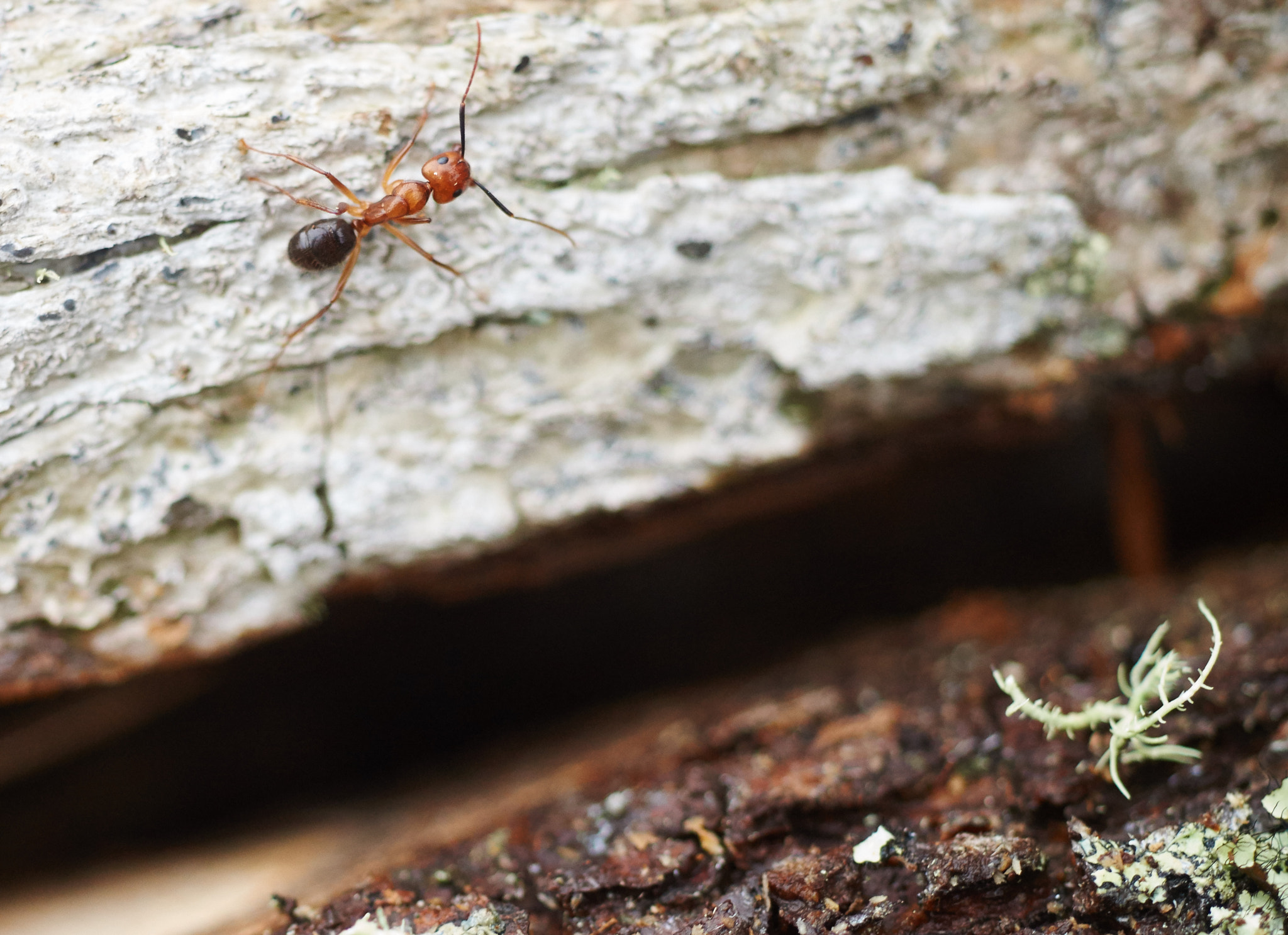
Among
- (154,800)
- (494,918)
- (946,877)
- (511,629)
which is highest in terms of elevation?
(511,629)

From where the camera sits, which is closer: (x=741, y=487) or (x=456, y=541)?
(x=456, y=541)

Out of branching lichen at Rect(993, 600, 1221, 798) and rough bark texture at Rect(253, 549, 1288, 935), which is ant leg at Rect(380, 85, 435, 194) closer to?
rough bark texture at Rect(253, 549, 1288, 935)

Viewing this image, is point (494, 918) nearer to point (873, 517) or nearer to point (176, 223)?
point (176, 223)

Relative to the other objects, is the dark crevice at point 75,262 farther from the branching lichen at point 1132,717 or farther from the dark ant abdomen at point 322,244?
the branching lichen at point 1132,717

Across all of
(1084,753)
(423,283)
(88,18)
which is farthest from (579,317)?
(1084,753)

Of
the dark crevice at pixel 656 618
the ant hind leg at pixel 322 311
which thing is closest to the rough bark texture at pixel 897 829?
the dark crevice at pixel 656 618

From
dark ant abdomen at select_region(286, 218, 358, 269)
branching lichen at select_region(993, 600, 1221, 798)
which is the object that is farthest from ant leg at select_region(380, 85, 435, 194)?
branching lichen at select_region(993, 600, 1221, 798)

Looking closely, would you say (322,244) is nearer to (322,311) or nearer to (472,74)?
→ (322,311)
